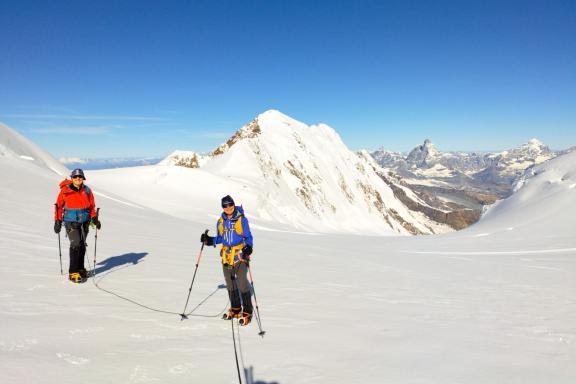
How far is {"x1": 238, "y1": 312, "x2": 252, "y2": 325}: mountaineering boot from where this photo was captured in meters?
7.10

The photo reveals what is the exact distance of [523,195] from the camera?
140 ft

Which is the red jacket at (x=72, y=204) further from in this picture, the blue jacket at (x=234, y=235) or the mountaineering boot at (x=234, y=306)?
the mountaineering boot at (x=234, y=306)

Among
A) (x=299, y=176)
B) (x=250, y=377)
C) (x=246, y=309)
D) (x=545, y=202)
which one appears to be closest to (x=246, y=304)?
(x=246, y=309)

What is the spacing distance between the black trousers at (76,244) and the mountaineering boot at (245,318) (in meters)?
4.52

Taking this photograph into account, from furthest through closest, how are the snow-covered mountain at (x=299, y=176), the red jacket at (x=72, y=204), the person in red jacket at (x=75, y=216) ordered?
the snow-covered mountain at (x=299, y=176) < the red jacket at (x=72, y=204) < the person in red jacket at (x=75, y=216)

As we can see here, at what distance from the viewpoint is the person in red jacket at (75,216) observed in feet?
28.1

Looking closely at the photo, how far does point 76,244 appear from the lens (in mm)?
8734

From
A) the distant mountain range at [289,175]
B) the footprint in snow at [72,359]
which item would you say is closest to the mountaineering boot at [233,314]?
the footprint in snow at [72,359]

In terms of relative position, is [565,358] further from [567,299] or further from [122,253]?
[122,253]

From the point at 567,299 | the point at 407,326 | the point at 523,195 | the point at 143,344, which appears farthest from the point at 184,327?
the point at 523,195

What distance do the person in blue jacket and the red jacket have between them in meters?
3.90

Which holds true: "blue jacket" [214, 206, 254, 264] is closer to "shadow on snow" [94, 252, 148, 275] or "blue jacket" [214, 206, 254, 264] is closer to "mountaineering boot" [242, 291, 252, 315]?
"mountaineering boot" [242, 291, 252, 315]

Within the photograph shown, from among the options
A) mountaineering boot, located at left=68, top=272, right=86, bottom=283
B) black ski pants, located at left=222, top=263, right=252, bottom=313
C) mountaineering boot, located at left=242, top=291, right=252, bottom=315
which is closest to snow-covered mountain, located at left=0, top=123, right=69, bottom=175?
mountaineering boot, located at left=68, top=272, right=86, bottom=283

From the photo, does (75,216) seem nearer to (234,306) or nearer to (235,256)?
(235,256)
